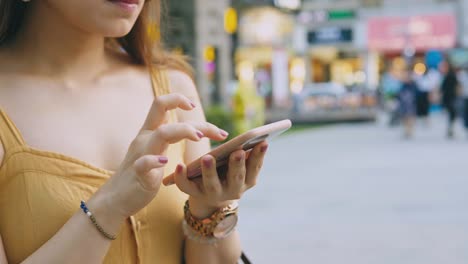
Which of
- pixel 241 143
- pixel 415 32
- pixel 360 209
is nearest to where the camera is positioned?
pixel 241 143

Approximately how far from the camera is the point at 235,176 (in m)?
1.46

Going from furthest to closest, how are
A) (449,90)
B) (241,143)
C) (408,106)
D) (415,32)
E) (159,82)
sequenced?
(415,32) < (408,106) < (449,90) < (159,82) < (241,143)

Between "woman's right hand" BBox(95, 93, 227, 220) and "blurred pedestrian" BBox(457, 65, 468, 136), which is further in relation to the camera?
"blurred pedestrian" BBox(457, 65, 468, 136)

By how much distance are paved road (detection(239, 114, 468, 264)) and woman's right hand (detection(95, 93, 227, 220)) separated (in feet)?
13.3

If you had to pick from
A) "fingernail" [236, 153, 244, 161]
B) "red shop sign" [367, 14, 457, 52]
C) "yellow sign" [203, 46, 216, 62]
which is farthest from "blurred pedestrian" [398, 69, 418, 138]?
"fingernail" [236, 153, 244, 161]

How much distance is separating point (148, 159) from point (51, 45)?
52 centimetres

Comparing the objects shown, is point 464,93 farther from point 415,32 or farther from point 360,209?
point 415,32

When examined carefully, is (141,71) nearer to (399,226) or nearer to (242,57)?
(399,226)

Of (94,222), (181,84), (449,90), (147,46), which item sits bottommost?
(449,90)

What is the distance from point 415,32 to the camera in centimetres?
3416

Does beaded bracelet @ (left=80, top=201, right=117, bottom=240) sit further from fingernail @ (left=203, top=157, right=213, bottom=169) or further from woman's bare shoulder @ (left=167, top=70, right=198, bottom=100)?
woman's bare shoulder @ (left=167, top=70, right=198, bottom=100)

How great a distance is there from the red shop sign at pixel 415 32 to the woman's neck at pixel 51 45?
1284 inches

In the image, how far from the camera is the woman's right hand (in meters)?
1.41

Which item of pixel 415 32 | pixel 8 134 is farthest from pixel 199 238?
pixel 415 32
